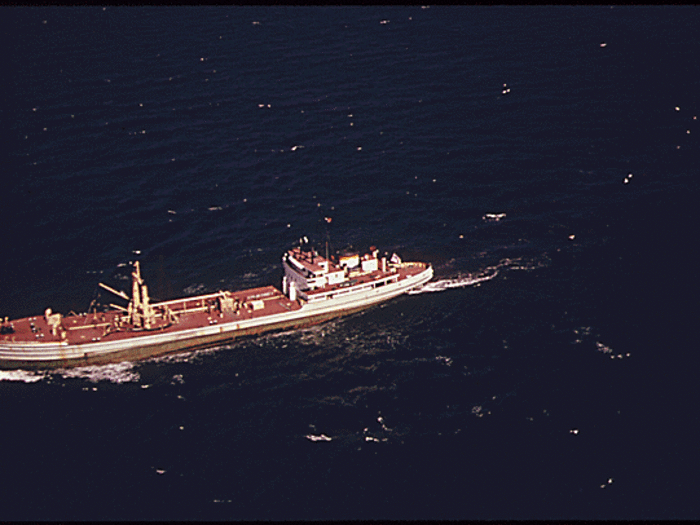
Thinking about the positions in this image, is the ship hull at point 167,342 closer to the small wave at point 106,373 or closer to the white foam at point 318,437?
the small wave at point 106,373

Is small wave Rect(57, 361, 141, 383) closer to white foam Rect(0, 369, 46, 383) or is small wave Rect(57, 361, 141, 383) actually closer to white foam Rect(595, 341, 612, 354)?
white foam Rect(0, 369, 46, 383)

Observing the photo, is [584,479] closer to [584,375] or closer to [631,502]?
[631,502]

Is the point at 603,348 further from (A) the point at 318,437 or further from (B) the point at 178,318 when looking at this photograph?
(B) the point at 178,318

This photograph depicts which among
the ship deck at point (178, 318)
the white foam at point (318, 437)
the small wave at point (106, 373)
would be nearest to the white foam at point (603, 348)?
the white foam at point (318, 437)

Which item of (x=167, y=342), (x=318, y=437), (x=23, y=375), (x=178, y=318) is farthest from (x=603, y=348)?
(x=23, y=375)

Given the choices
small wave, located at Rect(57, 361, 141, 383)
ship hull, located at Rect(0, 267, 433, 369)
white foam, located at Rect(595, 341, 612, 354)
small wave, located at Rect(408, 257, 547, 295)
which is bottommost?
white foam, located at Rect(595, 341, 612, 354)

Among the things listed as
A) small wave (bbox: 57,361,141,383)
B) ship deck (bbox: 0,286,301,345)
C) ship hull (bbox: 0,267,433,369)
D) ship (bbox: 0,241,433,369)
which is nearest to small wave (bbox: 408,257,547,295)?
ship (bbox: 0,241,433,369)
